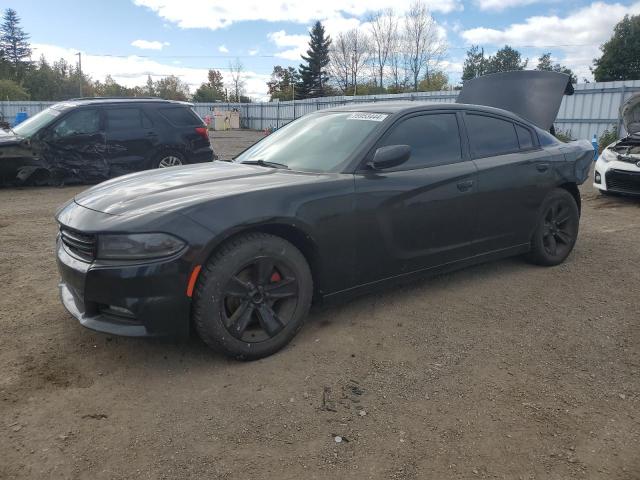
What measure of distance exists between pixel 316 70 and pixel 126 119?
192ft

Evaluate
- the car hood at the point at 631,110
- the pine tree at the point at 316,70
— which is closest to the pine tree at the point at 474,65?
the pine tree at the point at 316,70

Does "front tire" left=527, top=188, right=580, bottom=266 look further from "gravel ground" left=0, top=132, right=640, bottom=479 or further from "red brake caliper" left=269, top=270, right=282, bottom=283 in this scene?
"red brake caliper" left=269, top=270, right=282, bottom=283

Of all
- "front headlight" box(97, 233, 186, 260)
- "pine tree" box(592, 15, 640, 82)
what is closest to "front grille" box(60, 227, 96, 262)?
"front headlight" box(97, 233, 186, 260)

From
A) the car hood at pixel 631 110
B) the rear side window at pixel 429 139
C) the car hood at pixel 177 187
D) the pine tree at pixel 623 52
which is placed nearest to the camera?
the car hood at pixel 177 187

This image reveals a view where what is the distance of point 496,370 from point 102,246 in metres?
2.40

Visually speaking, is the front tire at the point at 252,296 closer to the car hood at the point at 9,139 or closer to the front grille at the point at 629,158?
the front grille at the point at 629,158

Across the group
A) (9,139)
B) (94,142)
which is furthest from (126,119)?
(9,139)

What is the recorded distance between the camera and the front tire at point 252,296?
2.88m

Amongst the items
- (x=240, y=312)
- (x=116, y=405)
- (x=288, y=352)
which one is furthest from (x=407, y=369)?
(x=116, y=405)

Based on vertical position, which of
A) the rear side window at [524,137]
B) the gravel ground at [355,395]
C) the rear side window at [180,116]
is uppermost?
the rear side window at [180,116]

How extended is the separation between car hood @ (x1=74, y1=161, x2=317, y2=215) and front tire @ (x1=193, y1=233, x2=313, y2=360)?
366mm

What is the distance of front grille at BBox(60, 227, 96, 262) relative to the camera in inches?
113

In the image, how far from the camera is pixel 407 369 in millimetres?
3039

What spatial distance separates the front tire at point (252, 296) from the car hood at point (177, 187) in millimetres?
366
